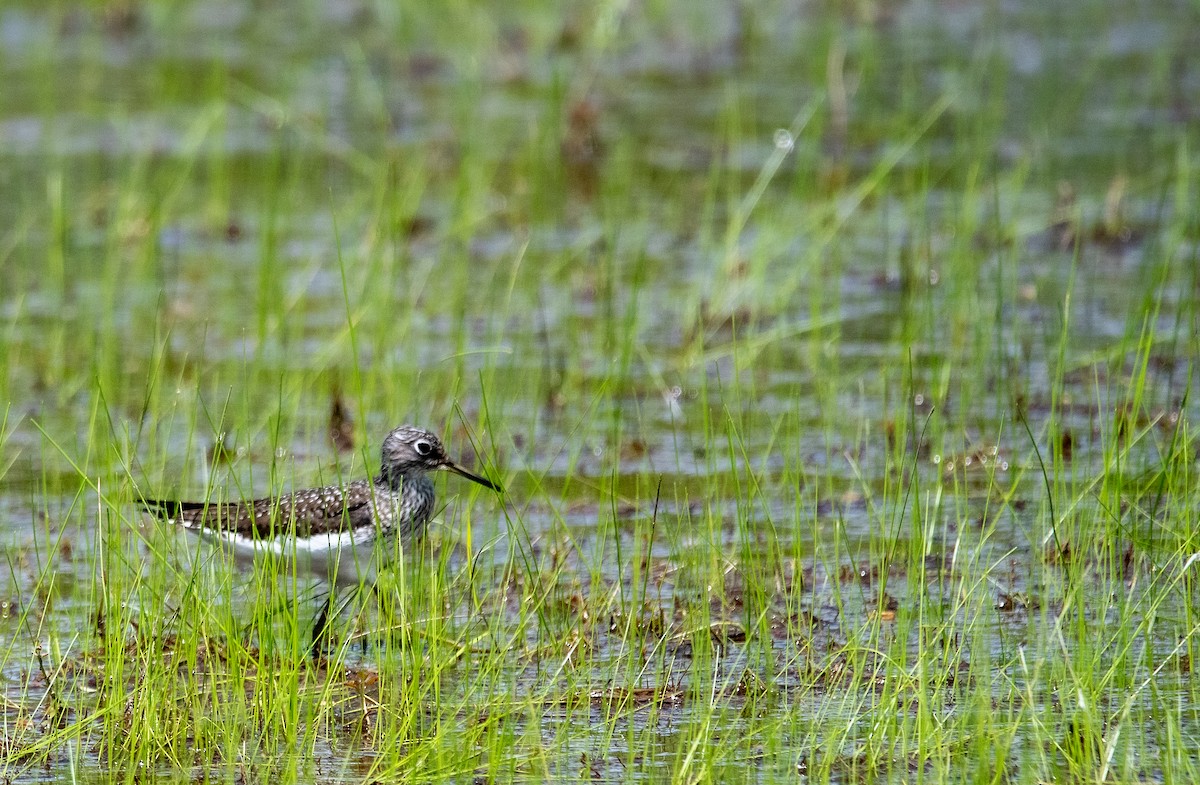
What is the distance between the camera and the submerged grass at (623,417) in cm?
577

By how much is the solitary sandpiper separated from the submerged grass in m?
0.14

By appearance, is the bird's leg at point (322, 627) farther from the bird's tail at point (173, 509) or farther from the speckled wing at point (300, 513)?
the bird's tail at point (173, 509)

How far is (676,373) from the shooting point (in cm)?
962

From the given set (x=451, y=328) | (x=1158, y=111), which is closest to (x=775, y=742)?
(x=451, y=328)

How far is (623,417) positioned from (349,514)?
7.78 ft

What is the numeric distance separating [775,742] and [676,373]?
174 inches

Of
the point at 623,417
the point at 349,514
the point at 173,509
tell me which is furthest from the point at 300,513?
the point at 623,417

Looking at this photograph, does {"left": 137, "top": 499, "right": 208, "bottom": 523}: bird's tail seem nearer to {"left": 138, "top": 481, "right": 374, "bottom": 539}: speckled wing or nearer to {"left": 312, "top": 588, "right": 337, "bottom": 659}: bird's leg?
{"left": 138, "top": 481, "right": 374, "bottom": 539}: speckled wing

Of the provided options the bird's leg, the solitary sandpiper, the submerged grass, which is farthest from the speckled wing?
the bird's leg

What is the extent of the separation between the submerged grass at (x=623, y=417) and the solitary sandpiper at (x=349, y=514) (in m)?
0.14

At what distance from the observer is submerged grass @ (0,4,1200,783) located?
5.77 meters

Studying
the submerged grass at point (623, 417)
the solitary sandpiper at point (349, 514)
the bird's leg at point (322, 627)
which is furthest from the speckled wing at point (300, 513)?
the bird's leg at point (322, 627)

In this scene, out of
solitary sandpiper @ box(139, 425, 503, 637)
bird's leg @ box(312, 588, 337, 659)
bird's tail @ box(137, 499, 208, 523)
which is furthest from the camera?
solitary sandpiper @ box(139, 425, 503, 637)

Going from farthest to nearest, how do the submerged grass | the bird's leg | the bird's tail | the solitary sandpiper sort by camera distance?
1. the solitary sandpiper
2. the bird's tail
3. the bird's leg
4. the submerged grass
